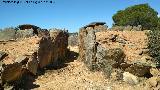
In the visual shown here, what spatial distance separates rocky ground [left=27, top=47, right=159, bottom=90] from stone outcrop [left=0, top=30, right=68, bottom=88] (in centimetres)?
125

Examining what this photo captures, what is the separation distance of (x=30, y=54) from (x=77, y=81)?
477 cm

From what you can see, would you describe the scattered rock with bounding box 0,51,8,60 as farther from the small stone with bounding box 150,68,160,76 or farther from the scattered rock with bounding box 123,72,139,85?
the small stone with bounding box 150,68,160,76

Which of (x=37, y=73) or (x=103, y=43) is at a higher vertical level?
(x=103, y=43)

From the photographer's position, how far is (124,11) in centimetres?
5991

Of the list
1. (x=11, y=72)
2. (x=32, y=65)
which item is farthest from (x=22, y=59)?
(x=11, y=72)

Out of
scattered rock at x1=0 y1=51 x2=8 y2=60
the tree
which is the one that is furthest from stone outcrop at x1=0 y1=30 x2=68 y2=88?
the tree

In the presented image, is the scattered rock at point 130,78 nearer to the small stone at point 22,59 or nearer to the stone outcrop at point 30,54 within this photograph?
the stone outcrop at point 30,54

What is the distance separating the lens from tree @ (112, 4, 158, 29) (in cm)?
5378

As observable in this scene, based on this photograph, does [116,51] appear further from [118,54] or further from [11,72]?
[11,72]

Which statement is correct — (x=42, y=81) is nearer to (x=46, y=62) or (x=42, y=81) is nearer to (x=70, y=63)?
(x=46, y=62)

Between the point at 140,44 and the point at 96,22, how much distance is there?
10.2m

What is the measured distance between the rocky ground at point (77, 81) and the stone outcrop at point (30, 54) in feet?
4.11

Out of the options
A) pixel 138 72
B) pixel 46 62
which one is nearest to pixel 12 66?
pixel 46 62

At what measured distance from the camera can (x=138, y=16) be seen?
179ft
